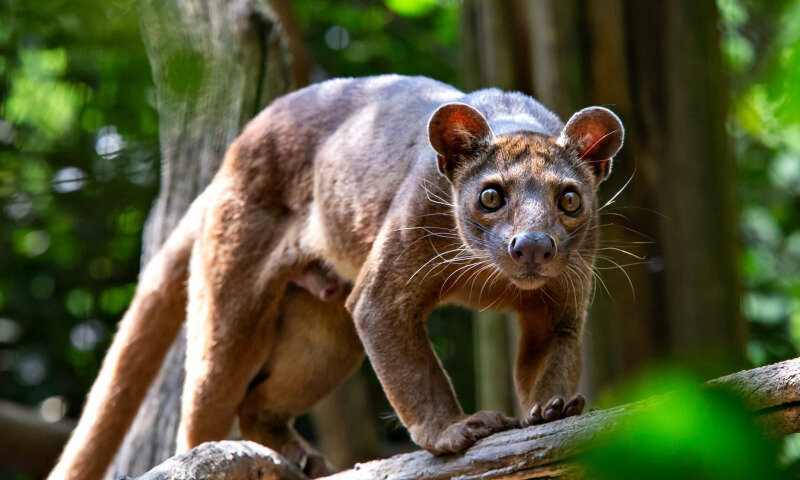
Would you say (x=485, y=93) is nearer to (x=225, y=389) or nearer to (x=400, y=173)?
(x=400, y=173)

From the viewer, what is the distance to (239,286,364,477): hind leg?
4.58 m

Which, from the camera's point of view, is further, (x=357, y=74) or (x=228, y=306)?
(x=357, y=74)

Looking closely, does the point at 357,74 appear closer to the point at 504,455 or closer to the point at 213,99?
the point at 213,99

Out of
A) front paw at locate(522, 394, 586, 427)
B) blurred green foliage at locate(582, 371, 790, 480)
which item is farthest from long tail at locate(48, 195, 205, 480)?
blurred green foliage at locate(582, 371, 790, 480)

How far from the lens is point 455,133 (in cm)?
353

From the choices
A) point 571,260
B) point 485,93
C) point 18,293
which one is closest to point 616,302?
point 485,93

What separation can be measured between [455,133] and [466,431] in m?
1.16

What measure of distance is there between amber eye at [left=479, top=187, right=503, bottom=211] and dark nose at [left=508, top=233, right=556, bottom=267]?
28cm

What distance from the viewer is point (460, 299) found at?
3865 millimetres

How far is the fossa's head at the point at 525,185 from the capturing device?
3.13 m

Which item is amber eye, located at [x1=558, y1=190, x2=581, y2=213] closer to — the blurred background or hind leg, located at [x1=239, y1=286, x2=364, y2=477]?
the blurred background

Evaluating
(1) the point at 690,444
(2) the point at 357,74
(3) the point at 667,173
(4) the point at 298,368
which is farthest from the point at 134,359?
(1) the point at 690,444

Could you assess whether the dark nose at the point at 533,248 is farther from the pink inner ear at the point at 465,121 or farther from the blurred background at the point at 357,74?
the blurred background at the point at 357,74

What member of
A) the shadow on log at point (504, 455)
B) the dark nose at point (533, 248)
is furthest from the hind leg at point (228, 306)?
the dark nose at point (533, 248)
